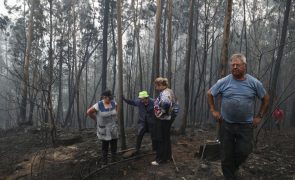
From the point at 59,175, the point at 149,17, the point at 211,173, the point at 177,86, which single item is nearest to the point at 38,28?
the point at 149,17

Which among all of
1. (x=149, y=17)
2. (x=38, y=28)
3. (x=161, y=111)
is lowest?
(x=161, y=111)

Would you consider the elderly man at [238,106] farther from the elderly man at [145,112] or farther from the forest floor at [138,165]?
the elderly man at [145,112]

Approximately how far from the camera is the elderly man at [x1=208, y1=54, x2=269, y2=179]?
452cm

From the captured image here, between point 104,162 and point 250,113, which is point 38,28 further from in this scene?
point 250,113

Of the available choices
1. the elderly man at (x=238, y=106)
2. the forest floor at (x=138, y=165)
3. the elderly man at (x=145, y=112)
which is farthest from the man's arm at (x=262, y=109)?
the elderly man at (x=145, y=112)

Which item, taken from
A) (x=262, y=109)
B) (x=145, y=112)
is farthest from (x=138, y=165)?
(x=262, y=109)

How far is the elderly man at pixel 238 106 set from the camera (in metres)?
4.52

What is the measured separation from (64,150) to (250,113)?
6078mm

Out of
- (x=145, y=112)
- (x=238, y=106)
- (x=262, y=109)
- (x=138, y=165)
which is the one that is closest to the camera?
(x=238, y=106)

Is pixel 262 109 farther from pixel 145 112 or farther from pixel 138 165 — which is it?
pixel 145 112

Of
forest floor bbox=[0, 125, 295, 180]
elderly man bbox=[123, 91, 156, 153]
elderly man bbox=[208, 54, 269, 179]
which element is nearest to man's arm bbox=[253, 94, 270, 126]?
elderly man bbox=[208, 54, 269, 179]

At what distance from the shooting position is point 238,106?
14.8ft

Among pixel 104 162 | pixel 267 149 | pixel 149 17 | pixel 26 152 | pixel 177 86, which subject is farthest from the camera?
pixel 177 86

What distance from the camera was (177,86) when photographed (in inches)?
1916
